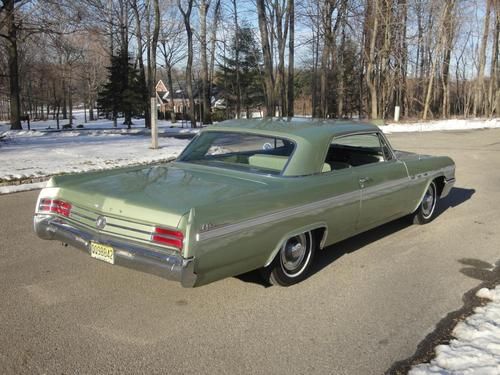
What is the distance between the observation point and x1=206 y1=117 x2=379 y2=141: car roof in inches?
179

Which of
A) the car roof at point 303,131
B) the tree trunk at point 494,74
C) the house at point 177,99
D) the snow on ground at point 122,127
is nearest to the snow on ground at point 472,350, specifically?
the car roof at point 303,131

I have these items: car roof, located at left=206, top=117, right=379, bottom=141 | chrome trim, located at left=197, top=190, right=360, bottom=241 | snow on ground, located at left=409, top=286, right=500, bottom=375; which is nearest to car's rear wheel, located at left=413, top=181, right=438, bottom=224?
car roof, located at left=206, top=117, right=379, bottom=141

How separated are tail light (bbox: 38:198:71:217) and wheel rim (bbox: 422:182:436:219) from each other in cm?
438

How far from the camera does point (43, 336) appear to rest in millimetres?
3227

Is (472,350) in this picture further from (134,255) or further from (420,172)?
(420,172)

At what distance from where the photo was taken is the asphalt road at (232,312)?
2.99 metres

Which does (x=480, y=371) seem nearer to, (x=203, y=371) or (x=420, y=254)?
(x=203, y=371)

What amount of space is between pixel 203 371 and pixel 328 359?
793mm

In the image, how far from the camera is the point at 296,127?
471 centimetres

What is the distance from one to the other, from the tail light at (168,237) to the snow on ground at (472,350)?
5.41 ft

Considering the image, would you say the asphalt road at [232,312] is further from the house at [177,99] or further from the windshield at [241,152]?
the house at [177,99]

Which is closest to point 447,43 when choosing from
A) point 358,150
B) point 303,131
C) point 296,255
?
point 358,150

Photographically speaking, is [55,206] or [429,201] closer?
[55,206]

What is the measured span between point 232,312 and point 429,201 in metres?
3.73
